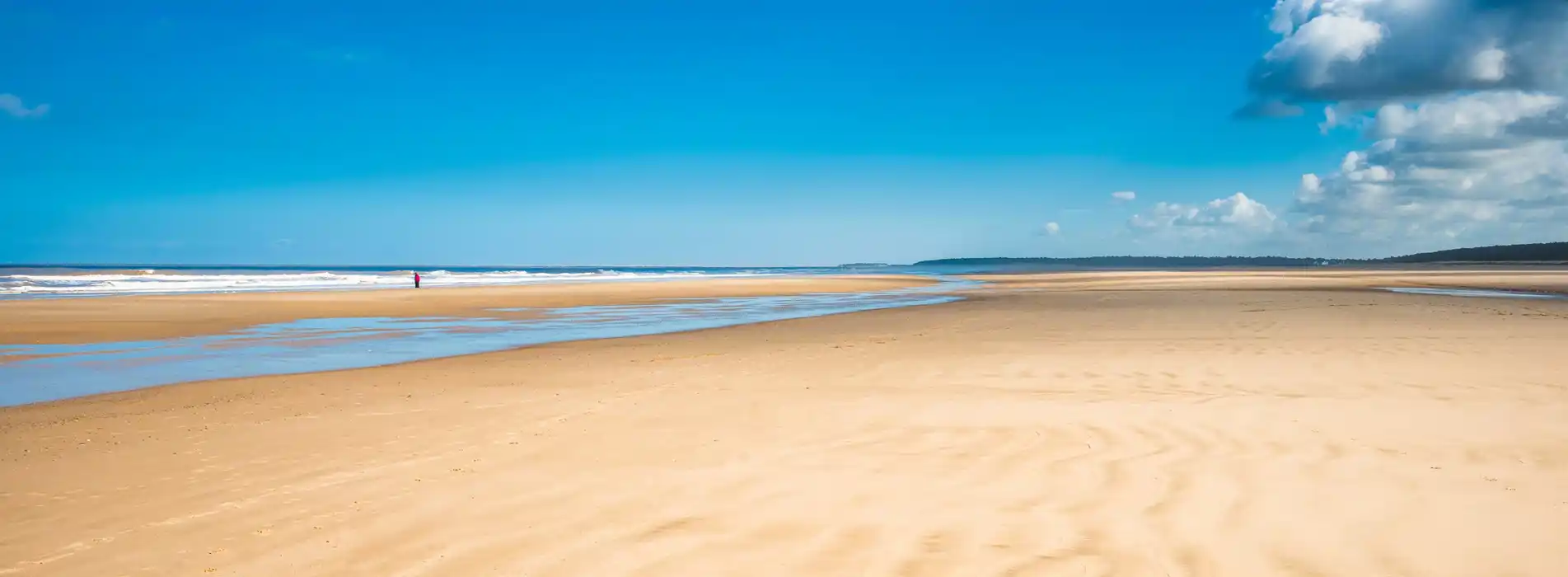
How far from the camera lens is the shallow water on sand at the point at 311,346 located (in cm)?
1163

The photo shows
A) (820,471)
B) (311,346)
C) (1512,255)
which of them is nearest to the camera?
(820,471)

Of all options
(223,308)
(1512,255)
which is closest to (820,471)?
(223,308)

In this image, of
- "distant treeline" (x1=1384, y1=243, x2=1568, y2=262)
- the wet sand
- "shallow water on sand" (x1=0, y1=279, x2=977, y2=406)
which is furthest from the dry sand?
"distant treeline" (x1=1384, y1=243, x2=1568, y2=262)

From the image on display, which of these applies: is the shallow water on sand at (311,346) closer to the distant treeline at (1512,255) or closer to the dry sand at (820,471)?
the dry sand at (820,471)

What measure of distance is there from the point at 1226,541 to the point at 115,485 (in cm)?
703

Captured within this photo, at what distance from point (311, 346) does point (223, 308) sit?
1511 centimetres

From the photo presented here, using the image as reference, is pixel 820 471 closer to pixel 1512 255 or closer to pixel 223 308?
pixel 223 308

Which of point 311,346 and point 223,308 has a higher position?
point 223,308

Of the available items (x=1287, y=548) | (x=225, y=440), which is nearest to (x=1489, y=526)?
(x=1287, y=548)

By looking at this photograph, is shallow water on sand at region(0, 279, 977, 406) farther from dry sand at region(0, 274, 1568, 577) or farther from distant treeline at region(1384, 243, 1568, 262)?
distant treeline at region(1384, 243, 1568, 262)

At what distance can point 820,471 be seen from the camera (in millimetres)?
5867

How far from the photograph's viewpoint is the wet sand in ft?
63.7

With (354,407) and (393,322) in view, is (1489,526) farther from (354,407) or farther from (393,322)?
(393,322)

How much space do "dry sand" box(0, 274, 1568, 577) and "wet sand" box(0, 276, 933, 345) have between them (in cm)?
1188
